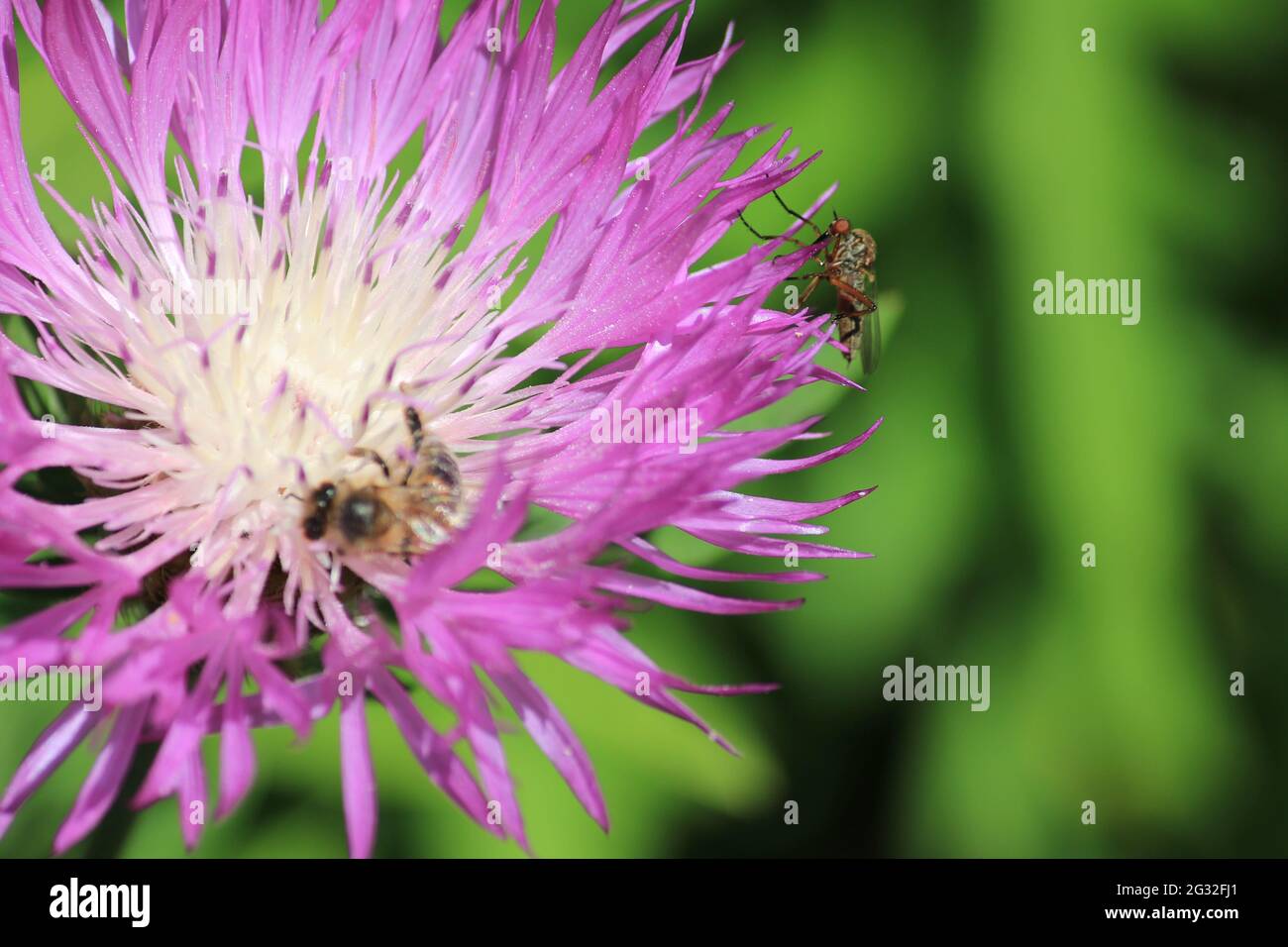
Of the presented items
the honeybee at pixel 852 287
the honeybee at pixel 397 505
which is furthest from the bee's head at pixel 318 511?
the honeybee at pixel 852 287

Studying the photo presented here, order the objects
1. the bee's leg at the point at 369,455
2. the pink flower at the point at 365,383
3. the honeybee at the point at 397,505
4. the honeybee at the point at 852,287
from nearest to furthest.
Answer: the pink flower at the point at 365,383
the honeybee at the point at 397,505
the bee's leg at the point at 369,455
the honeybee at the point at 852,287

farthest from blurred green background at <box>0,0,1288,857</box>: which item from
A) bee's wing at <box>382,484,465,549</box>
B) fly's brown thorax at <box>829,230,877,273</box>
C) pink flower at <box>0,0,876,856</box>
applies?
bee's wing at <box>382,484,465,549</box>

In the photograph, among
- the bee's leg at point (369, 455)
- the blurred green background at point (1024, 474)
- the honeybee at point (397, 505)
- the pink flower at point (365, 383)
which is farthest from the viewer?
the blurred green background at point (1024, 474)

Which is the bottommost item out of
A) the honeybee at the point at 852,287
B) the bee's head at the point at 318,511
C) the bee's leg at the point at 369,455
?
the bee's head at the point at 318,511

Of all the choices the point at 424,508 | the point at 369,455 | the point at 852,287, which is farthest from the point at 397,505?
the point at 852,287

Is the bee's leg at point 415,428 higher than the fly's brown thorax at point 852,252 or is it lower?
lower

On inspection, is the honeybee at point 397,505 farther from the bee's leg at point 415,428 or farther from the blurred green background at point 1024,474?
the blurred green background at point 1024,474

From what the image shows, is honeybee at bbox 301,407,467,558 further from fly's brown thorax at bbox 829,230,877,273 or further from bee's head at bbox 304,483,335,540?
fly's brown thorax at bbox 829,230,877,273
